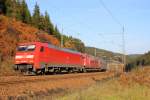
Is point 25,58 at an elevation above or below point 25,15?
below

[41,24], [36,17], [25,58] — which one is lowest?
[25,58]

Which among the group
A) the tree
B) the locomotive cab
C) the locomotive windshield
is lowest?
Result: the locomotive cab

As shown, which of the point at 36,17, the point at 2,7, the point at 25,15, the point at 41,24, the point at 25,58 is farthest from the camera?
the point at 41,24

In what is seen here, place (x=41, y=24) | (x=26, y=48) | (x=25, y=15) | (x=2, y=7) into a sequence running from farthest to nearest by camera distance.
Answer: (x=41, y=24) < (x=25, y=15) < (x=2, y=7) < (x=26, y=48)

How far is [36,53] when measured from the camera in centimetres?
3206

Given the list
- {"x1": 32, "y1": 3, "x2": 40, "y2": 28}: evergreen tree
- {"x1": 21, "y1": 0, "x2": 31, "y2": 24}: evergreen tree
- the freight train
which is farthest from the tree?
the freight train

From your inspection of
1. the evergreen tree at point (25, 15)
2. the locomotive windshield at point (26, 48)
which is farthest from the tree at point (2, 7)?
the locomotive windshield at point (26, 48)

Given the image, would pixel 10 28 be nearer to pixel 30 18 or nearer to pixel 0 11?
pixel 0 11

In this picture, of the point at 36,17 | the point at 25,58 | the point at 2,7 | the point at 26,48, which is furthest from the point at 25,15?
the point at 25,58

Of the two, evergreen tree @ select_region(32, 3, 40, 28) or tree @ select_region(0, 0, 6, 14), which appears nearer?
tree @ select_region(0, 0, 6, 14)

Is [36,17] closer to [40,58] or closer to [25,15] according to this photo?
[25,15]

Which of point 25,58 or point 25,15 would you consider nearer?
point 25,58

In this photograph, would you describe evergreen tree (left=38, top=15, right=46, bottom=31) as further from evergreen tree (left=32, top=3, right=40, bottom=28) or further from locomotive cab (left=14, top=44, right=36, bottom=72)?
locomotive cab (left=14, top=44, right=36, bottom=72)

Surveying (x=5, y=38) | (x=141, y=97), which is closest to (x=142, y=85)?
(x=141, y=97)
